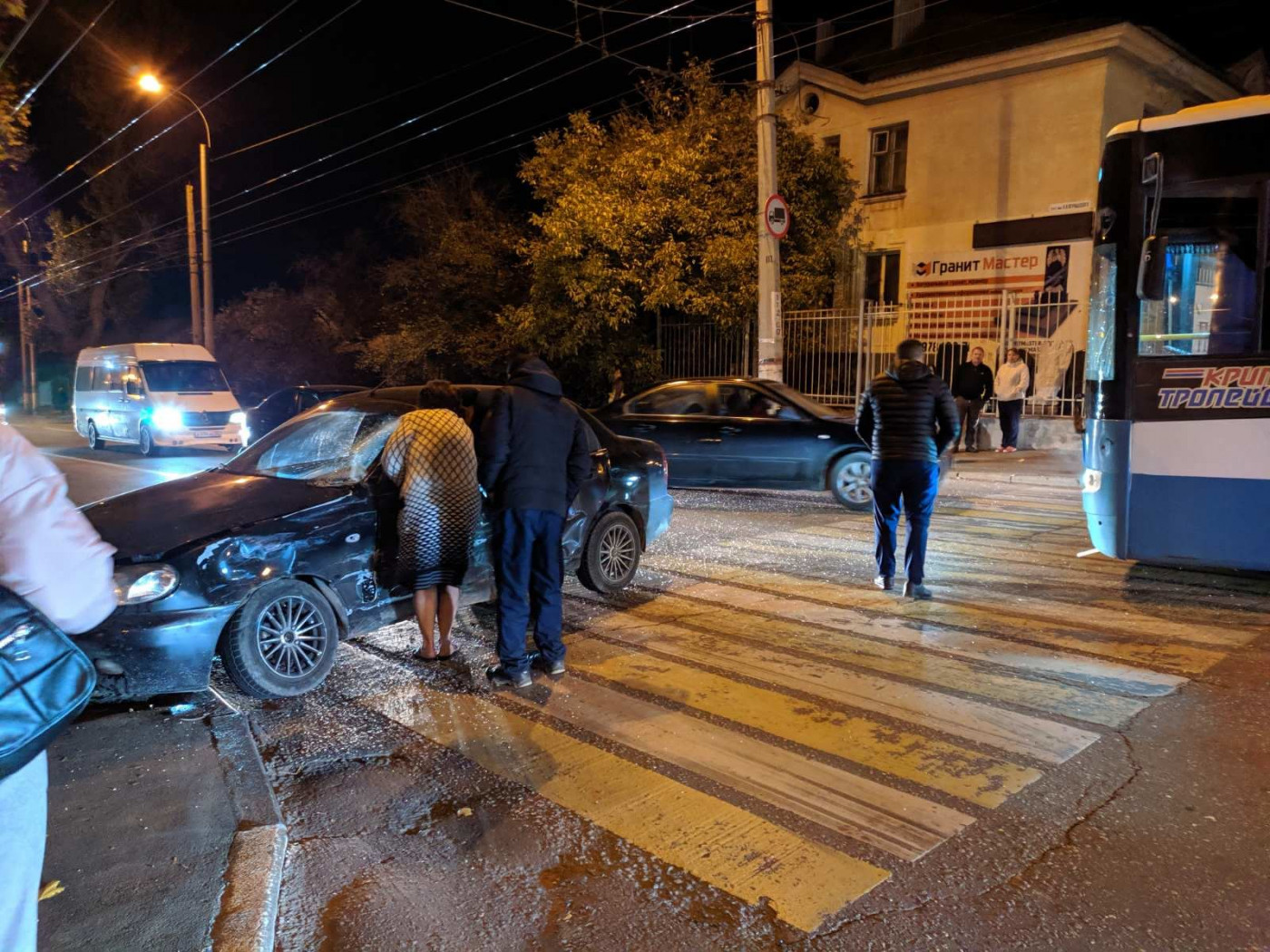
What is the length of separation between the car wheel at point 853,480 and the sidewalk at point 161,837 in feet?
25.6

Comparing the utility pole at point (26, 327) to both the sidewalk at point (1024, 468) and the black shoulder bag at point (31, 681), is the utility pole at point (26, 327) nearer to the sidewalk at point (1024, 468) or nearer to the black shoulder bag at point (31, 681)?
the sidewalk at point (1024, 468)

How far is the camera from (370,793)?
3947mm

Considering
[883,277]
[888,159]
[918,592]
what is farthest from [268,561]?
[888,159]

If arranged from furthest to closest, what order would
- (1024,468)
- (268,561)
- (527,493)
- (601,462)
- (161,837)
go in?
(1024,468) → (601,462) → (527,493) → (268,561) → (161,837)

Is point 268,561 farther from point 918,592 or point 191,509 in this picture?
point 918,592

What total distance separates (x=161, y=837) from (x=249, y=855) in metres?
0.42

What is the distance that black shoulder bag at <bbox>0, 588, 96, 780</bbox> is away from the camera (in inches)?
73.2

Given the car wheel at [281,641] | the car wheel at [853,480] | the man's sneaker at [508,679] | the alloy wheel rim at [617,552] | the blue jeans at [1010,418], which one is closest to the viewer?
the car wheel at [281,641]

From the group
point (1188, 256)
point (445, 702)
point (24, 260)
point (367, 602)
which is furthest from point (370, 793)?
point (24, 260)

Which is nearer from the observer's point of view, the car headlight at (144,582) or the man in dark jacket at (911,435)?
the car headlight at (144,582)

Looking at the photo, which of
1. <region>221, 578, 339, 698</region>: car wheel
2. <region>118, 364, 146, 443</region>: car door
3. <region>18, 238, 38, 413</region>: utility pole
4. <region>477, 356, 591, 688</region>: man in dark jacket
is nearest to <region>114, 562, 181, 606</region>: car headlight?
<region>221, 578, 339, 698</region>: car wheel

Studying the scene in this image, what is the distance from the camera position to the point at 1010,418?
15.2m

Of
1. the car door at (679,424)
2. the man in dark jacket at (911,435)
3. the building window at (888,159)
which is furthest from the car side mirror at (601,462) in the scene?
the building window at (888,159)

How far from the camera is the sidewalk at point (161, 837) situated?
2854 millimetres
